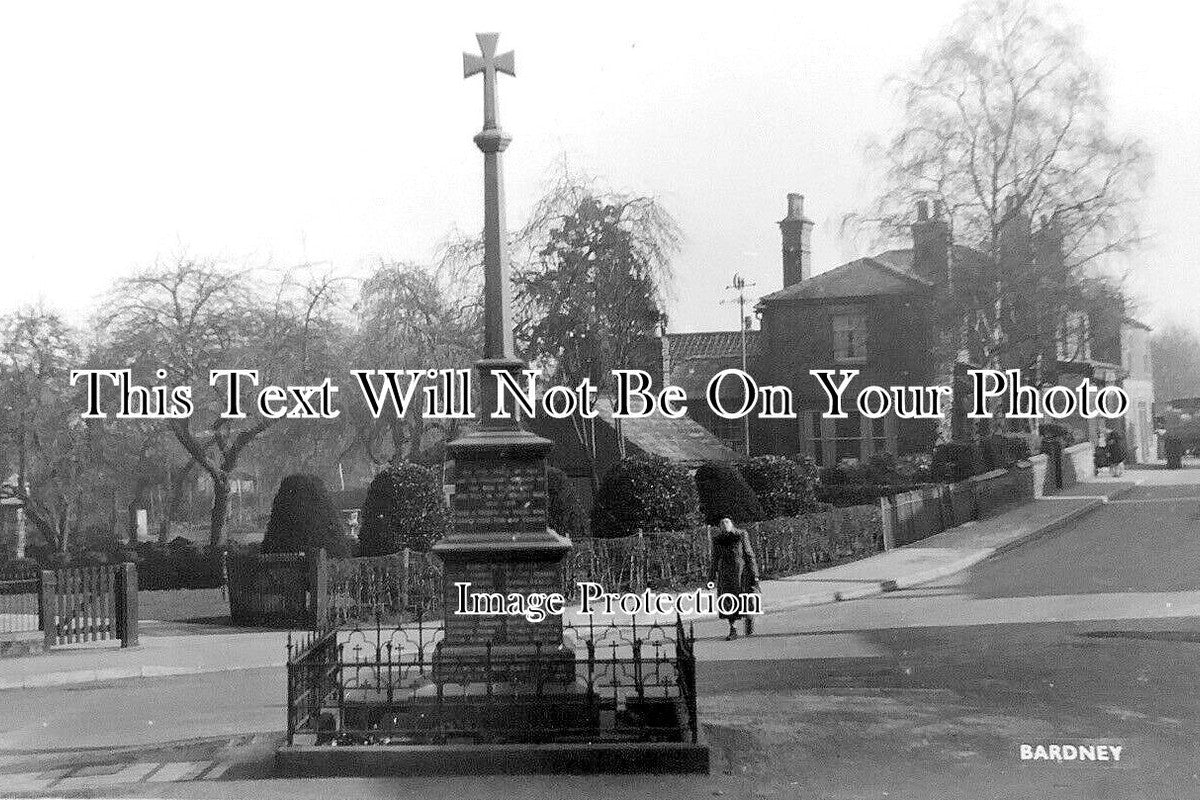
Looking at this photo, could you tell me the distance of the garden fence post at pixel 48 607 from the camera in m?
16.5

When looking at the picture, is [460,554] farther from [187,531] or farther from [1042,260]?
[187,531]

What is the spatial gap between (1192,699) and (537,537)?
531 cm

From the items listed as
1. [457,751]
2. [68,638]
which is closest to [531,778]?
[457,751]

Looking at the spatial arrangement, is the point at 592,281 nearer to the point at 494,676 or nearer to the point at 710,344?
the point at 710,344

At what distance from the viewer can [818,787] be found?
812 cm

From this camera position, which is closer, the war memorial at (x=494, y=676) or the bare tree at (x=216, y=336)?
the war memorial at (x=494, y=676)

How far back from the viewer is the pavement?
1491 centimetres

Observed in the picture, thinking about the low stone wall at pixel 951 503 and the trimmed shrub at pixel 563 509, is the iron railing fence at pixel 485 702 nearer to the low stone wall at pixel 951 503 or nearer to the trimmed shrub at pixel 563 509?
the trimmed shrub at pixel 563 509

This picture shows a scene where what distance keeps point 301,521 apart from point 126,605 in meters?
3.06

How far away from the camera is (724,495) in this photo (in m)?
20.6

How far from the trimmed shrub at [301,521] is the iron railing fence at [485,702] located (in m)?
9.39

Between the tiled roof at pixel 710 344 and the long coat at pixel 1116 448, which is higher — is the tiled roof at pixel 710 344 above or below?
above

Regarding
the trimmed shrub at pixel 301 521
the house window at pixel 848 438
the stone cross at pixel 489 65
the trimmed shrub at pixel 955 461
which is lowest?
the trimmed shrub at pixel 301 521

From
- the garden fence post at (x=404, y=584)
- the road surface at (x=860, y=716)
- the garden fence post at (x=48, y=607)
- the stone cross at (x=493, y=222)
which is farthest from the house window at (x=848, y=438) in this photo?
the garden fence post at (x=48, y=607)
